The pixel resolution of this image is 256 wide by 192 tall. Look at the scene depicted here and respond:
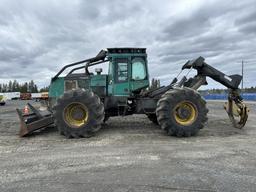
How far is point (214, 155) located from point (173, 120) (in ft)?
9.00

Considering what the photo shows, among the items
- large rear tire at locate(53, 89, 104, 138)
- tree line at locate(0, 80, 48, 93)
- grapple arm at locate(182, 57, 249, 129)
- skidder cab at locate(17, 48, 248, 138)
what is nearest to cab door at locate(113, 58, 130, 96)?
skidder cab at locate(17, 48, 248, 138)

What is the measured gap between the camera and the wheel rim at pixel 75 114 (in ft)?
31.9

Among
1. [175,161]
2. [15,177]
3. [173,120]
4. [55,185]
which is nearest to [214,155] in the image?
[175,161]

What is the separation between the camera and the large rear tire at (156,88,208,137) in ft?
31.2

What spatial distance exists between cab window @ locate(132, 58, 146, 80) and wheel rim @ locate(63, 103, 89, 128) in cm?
214

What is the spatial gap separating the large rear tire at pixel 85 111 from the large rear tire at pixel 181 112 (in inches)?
75.1

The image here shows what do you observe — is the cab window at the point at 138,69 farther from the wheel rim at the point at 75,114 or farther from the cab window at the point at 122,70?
the wheel rim at the point at 75,114

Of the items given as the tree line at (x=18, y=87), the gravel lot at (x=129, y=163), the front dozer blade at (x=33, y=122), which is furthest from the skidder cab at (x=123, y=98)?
the tree line at (x=18, y=87)

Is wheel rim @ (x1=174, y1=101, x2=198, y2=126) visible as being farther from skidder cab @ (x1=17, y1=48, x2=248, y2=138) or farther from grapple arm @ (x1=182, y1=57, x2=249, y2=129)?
grapple arm @ (x1=182, y1=57, x2=249, y2=129)

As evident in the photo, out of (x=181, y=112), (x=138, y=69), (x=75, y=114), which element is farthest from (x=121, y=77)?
(x=181, y=112)

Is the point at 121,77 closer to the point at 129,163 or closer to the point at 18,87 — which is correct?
the point at 129,163

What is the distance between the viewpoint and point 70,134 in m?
9.55

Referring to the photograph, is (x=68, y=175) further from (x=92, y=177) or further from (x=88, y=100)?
(x=88, y=100)

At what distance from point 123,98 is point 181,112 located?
208 centimetres
